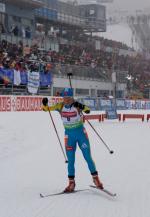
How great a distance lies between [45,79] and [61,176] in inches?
801

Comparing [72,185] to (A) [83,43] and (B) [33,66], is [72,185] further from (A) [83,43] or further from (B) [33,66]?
(A) [83,43]

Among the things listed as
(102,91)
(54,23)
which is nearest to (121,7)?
(54,23)

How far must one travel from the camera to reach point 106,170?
39.3 feet

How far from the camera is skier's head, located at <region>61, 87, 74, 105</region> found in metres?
8.66

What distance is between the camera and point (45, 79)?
31.1 metres

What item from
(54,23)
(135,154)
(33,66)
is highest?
(54,23)

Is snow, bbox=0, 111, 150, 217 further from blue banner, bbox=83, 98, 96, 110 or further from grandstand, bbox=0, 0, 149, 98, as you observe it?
blue banner, bbox=83, 98, 96, 110

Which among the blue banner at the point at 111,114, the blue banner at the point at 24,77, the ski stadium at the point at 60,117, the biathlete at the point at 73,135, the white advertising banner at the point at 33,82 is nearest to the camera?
the ski stadium at the point at 60,117

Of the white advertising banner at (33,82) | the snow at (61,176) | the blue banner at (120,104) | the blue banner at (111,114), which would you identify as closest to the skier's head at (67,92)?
the snow at (61,176)

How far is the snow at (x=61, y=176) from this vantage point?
7688 millimetres

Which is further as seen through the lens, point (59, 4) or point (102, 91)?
point (59, 4)

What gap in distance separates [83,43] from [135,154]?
36916 mm

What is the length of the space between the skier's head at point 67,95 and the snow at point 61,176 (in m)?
1.64

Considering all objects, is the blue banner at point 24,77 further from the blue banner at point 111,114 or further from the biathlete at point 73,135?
the biathlete at point 73,135
